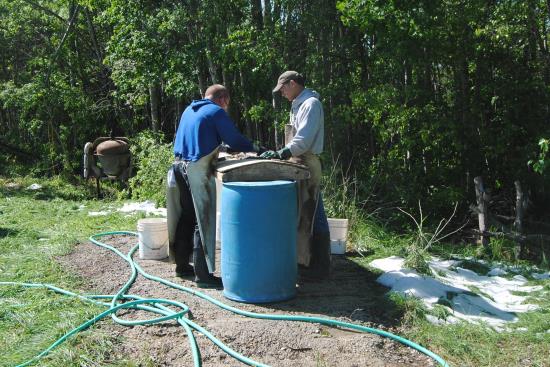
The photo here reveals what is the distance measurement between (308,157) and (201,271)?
136 centimetres

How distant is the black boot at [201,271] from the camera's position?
18.5ft

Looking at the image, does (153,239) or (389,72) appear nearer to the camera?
(153,239)

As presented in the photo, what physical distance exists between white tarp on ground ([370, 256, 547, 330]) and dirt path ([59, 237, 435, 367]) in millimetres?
283

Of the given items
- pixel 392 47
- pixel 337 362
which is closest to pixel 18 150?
pixel 392 47

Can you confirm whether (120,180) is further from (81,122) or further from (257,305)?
(257,305)

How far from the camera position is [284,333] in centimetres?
443

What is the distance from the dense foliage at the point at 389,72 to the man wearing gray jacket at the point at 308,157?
2.50 m

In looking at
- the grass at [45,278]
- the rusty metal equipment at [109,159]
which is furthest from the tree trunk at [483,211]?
the rusty metal equipment at [109,159]

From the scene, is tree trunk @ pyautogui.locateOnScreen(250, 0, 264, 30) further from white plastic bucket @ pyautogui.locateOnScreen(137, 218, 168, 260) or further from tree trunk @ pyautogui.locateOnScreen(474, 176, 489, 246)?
white plastic bucket @ pyautogui.locateOnScreen(137, 218, 168, 260)

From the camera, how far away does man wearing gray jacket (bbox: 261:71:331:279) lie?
18.2ft

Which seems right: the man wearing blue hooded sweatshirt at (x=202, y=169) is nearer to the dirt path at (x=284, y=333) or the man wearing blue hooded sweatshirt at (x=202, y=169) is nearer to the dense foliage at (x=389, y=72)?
the dirt path at (x=284, y=333)

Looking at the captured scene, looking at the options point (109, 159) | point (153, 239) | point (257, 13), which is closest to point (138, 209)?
point (109, 159)

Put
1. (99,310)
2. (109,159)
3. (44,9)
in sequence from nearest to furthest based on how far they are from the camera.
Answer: (99,310)
(109,159)
(44,9)

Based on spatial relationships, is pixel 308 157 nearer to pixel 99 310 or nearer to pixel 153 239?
pixel 153 239
